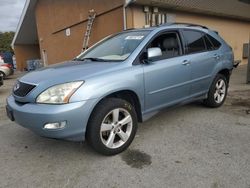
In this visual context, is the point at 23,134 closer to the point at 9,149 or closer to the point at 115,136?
the point at 9,149

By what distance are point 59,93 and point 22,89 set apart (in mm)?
689

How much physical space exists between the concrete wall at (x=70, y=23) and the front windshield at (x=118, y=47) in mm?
5575

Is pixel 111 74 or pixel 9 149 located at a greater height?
pixel 111 74

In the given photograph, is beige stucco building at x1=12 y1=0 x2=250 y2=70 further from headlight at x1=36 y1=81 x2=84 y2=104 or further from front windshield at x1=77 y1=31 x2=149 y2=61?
headlight at x1=36 y1=81 x2=84 y2=104

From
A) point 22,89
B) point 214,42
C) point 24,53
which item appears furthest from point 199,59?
point 24,53

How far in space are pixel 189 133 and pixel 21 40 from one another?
841 inches

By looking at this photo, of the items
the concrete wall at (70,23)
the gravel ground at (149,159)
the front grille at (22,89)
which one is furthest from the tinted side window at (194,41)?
the concrete wall at (70,23)

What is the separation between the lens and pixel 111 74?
326 centimetres

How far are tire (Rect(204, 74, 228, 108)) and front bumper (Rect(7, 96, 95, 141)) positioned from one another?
9.84ft

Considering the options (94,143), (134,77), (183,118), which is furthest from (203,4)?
(94,143)

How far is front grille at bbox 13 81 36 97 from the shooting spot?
10.5 ft

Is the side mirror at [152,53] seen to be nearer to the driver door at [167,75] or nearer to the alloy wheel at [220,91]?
the driver door at [167,75]

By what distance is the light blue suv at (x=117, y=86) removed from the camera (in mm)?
2947

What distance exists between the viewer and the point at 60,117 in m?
2.85
